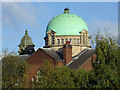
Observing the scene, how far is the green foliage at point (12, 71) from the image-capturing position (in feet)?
→ 118

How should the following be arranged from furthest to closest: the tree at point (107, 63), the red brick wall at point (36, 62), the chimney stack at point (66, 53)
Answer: the chimney stack at point (66, 53) < the red brick wall at point (36, 62) < the tree at point (107, 63)

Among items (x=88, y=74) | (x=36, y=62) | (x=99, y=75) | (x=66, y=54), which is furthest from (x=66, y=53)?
(x=99, y=75)

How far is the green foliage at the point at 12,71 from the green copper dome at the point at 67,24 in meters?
24.4

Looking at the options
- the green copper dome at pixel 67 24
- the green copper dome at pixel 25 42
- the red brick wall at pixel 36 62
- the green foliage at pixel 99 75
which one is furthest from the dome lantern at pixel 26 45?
the green foliage at pixel 99 75

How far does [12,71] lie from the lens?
38.5m

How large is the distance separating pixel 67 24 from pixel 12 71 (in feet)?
90.0

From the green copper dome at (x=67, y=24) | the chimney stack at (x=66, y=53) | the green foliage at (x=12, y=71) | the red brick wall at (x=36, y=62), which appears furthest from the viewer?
the green copper dome at (x=67, y=24)

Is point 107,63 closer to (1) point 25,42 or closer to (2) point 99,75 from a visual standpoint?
(2) point 99,75

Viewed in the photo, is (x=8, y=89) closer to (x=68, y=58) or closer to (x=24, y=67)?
(x=24, y=67)

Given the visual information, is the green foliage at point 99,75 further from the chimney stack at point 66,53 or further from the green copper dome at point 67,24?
the green copper dome at point 67,24

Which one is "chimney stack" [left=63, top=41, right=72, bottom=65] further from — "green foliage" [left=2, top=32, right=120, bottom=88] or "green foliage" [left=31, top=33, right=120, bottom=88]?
"green foliage" [left=31, top=33, right=120, bottom=88]

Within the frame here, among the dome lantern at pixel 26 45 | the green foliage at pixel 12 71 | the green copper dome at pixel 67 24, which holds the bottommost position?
the green foliage at pixel 12 71

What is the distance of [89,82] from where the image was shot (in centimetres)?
3391

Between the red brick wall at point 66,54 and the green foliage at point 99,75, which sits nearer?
the green foliage at point 99,75
